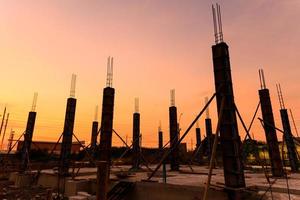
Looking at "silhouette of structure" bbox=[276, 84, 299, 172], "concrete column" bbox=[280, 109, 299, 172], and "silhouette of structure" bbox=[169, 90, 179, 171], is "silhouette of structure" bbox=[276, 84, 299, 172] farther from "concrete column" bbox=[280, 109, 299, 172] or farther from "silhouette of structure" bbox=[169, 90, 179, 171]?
"silhouette of structure" bbox=[169, 90, 179, 171]

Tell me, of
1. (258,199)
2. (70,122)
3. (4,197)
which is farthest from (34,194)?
(258,199)

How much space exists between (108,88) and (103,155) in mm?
5257

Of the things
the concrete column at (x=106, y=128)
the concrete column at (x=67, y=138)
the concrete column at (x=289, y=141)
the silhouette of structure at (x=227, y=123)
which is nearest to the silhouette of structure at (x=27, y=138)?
the concrete column at (x=67, y=138)

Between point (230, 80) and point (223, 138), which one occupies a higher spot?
point (230, 80)

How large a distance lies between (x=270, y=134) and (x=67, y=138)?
56.3ft

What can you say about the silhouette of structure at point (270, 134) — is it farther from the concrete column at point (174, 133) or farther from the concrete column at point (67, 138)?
the concrete column at point (67, 138)

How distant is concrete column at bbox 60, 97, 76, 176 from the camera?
19953mm

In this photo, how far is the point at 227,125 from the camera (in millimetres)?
9891

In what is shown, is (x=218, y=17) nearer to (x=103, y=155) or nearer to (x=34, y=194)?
(x=103, y=155)

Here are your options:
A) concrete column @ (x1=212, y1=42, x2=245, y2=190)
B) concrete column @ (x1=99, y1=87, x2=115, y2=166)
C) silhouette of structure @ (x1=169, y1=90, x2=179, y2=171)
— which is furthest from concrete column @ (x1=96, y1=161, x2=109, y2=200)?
silhouette of structure @ (x1=169, y1=90, x2=179, y2=171)

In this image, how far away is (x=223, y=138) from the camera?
391 inches

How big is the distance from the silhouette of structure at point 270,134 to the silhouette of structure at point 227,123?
763 centimetres

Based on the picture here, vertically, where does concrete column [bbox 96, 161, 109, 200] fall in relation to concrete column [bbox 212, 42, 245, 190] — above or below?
below

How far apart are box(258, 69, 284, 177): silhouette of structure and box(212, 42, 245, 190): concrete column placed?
762cm
